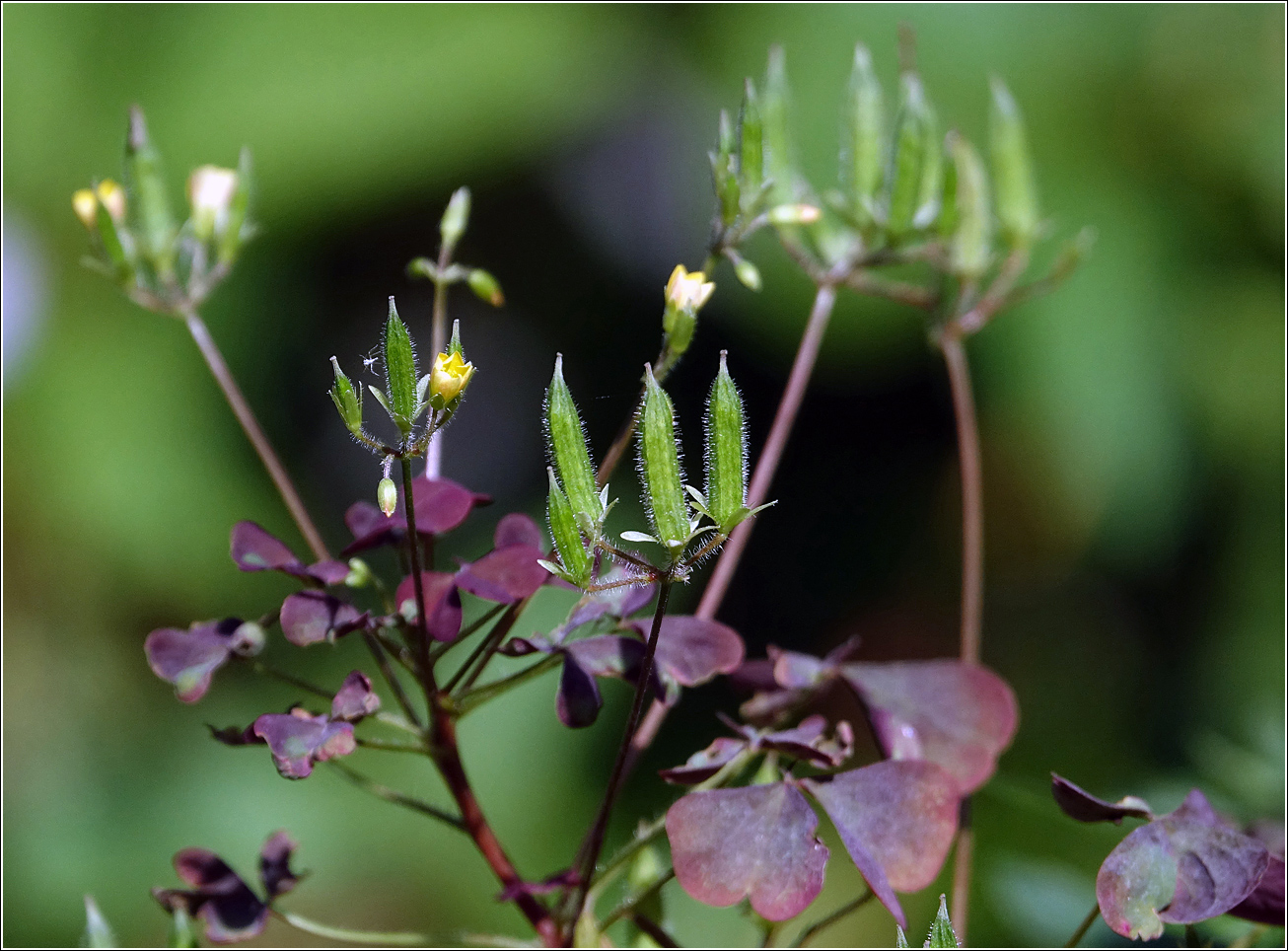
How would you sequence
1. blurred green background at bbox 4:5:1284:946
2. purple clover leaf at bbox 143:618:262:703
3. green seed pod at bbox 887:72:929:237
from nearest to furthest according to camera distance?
purple clover leaf at bbox 143:618:262:703 < green seed pod at bbox 887:72:929:237 < blurred green background at bbox 4:5:1284:946

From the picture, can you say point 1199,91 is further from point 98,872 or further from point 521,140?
point 98,872

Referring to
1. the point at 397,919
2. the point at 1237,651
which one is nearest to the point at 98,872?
the point at 397,919

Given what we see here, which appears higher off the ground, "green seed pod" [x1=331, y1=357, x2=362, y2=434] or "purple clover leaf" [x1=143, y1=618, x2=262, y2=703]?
"green seed pod" [x1=331, y1=357, x2=362, y2=434]

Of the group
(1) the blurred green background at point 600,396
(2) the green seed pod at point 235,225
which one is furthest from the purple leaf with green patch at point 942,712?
(1) the blurred green background at point 600,396

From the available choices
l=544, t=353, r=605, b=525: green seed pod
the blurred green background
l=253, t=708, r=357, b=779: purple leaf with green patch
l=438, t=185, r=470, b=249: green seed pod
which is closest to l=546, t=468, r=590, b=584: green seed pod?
l=544, t=353, r=605, b=525: green seed pod

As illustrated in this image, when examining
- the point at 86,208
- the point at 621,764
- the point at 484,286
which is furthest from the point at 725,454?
the point at 86,208

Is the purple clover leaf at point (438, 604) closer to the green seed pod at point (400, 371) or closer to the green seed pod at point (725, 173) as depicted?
the green seed pod at point (400, 371)

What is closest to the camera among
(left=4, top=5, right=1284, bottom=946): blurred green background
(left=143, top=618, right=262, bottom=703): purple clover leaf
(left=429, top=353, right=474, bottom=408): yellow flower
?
(left=429, top=353, right=474, bottom=408): yellow flower

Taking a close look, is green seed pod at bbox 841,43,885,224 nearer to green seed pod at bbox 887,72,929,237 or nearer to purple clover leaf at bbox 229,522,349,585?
green seed pod at bbox 887,72,929,237
